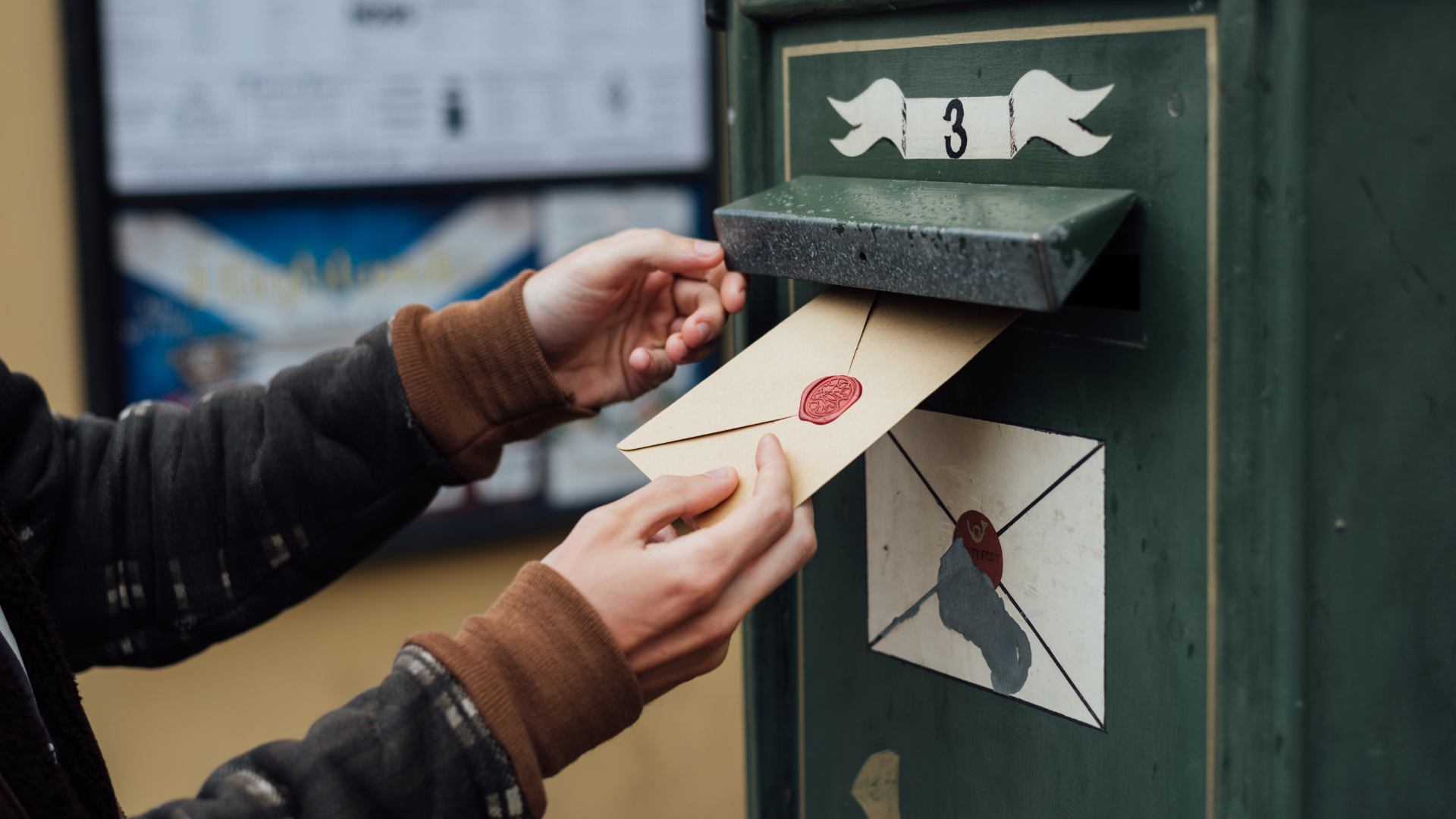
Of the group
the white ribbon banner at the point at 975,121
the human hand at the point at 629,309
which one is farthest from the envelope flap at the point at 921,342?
the human hand at the point at 629,309

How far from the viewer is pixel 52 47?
2018mm

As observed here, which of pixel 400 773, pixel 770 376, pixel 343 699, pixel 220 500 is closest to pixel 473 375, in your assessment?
pixel 220 500

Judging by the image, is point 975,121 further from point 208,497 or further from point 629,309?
point 208,497

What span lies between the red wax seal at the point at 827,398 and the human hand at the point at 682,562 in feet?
0.11

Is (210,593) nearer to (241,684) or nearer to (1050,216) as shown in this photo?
(1050,216)

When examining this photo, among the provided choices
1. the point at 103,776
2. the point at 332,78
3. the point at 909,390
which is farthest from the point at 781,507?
the point at 332,78

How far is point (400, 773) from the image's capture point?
813 millimetres

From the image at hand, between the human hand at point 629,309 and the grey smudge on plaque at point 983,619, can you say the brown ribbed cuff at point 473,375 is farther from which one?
the grey smudge on plaque at point 983,619

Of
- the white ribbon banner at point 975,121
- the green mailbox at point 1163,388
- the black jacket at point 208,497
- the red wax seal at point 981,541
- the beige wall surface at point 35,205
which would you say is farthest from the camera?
the beige wall surface at point 35,205

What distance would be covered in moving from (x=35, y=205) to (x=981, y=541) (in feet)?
5.80

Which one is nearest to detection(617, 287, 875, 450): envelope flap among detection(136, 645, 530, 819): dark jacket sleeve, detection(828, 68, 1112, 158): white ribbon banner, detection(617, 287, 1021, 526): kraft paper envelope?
detection(617, 287, 1021, 526): kraft paper envelope

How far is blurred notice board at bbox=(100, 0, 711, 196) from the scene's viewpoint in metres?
2.11

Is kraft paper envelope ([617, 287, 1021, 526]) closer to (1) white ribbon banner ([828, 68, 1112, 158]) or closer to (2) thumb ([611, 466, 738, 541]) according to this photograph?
(2) thumb ([611, 466, 738, 541])

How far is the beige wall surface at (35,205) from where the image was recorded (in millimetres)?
1993
